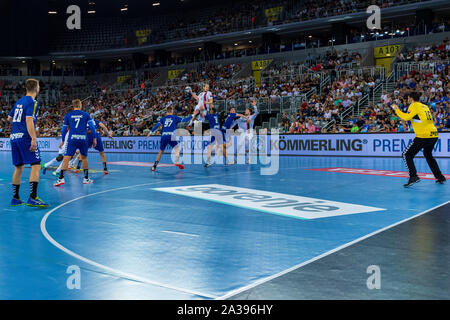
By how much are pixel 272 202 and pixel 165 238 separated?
10.1ft

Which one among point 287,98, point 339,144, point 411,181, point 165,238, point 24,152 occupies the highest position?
point 287,98

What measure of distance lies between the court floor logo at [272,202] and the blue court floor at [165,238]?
0.25m

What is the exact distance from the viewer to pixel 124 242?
5094mm

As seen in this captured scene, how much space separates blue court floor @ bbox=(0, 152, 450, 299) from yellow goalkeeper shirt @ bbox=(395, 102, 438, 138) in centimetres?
121

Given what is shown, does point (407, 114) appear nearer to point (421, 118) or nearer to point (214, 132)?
point (421, 118)

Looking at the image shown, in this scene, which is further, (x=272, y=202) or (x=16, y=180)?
(x=272, y=202)

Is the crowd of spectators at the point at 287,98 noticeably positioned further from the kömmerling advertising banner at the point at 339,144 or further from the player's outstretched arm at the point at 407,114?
the player's outstretched arm at the point at 407,114

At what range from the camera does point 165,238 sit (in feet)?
17.3

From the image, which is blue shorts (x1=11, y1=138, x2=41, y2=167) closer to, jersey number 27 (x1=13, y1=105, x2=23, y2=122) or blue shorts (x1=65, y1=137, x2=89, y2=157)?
jersey number 27 (x1=13, y1=105, x2=23, y2=122)

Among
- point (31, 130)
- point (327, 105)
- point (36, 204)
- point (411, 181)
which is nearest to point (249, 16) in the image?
point (327, 105)

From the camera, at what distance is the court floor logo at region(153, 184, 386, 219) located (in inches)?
270

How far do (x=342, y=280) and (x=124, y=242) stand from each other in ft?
8.62

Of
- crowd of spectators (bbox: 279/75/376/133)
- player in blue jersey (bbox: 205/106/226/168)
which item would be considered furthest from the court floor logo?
crowd of spectators (bbox: 279/75/376/133)
